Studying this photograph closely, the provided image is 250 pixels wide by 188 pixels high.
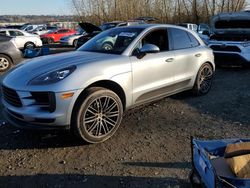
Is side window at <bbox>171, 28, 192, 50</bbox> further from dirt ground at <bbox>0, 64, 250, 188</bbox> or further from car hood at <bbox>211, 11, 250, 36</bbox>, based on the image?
car hood at <bbox>211, 11, 250, 36</bbox>

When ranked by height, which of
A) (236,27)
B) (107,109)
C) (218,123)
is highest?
(236,27)

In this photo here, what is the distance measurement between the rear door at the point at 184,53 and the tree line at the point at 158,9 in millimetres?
24803

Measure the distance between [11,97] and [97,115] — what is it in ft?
3.84

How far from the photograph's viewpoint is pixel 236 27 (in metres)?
10.6

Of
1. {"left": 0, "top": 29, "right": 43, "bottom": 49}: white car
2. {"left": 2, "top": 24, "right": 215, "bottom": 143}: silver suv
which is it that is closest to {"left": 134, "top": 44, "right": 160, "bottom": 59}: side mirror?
{"left": 2, "top": 24, "right": 215, "bottom": 143}: silver suv

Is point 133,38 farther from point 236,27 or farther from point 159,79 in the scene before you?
point 236,27

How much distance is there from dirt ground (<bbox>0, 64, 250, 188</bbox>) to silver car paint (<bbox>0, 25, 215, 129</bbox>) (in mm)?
432

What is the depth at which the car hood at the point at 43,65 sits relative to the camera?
4.42m

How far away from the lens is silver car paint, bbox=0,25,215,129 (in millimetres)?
4195

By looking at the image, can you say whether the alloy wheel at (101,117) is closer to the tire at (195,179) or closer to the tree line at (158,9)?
the tire at (195,179)

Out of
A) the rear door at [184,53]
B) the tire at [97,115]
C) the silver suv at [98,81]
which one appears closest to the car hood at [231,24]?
the rear door at [184,53]

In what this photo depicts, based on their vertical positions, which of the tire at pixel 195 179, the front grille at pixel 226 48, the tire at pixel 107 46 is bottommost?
the tire at pixel 195 179

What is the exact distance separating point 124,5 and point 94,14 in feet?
13.0

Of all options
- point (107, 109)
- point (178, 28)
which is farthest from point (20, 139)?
point (178, 28)
